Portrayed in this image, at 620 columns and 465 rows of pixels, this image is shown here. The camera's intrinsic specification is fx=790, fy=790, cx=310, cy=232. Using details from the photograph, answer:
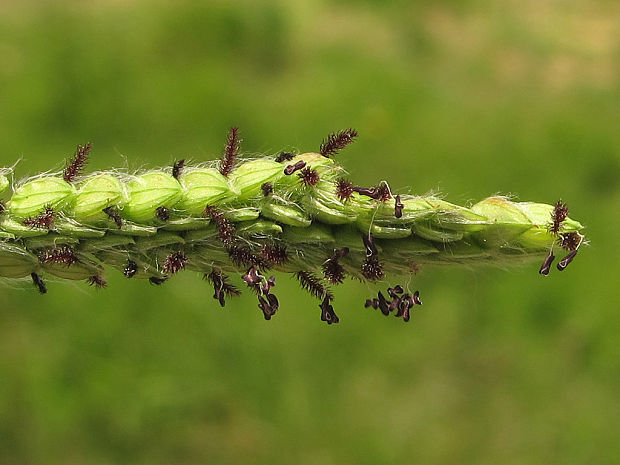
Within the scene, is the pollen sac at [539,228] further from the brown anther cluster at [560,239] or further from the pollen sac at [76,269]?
the pollen sac at [76,269]

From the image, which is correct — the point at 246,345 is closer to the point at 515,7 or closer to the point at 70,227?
the point at 70,227

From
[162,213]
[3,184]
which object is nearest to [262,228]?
[162,213]

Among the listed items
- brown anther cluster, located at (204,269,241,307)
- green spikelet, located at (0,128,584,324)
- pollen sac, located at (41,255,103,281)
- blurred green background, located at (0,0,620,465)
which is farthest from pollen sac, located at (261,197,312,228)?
blurred green background, located at (0,0,620,465)

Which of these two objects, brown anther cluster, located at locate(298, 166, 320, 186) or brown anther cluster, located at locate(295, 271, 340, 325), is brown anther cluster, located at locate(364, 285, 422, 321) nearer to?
brown anther cluster, located at locate(295, 271, 340, 325)

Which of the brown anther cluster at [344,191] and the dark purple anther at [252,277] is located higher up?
the brown anther cluster at [344,191]

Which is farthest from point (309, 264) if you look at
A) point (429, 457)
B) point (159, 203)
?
point (429, 457)

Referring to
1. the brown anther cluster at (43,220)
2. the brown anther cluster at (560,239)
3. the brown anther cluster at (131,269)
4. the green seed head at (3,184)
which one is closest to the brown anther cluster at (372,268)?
the brown anther cluster at (560,239)
